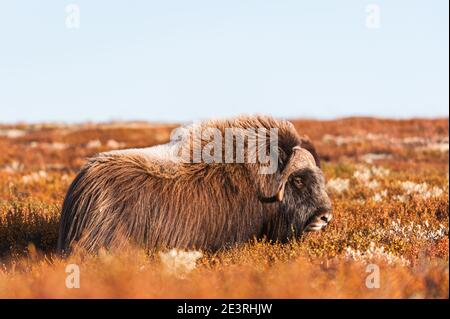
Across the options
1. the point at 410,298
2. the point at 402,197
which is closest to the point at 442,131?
the point at 402,197

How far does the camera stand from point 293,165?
6531 millimetres

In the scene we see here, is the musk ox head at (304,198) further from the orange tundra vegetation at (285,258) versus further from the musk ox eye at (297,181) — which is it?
the orange tundra vegetation at (285,258)

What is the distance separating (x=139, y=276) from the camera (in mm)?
4270

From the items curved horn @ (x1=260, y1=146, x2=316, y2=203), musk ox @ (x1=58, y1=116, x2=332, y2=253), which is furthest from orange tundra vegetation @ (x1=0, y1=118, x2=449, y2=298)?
curved horn @ (x1=260, y1=146, x2=316, y2=203)

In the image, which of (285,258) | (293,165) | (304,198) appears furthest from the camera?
(304,198)

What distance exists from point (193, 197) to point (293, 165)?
1221 millimetres

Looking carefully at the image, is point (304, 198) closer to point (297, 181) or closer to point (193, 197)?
point (297, 181)

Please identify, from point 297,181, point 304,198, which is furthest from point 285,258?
point 297,181

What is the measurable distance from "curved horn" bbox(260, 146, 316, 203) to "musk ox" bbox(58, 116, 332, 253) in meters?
0.01

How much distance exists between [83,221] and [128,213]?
49 cm

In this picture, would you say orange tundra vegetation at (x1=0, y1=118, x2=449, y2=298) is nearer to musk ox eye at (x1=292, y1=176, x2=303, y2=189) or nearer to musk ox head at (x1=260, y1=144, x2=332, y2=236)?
musk ox head at (x1=260, y1=144, x2=332, y2=236)

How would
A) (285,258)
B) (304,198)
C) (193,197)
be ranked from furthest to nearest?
(304,198), (193,197), (285,258)

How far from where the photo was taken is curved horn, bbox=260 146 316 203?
21.1 feet
